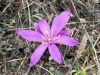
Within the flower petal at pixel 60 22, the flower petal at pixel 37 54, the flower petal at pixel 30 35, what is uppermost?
the flower petal at pixel 60 22

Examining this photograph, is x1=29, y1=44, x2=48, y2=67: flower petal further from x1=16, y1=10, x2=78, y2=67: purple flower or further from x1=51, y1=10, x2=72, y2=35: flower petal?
x1=51, y1=10, x2=72, y2=35: flower petal

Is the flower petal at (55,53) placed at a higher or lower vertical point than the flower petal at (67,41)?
lower

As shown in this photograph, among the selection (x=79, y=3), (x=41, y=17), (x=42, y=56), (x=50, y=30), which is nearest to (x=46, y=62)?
(x=42, y=56)

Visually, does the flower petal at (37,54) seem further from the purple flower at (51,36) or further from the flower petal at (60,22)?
the flower petal at (60,22)

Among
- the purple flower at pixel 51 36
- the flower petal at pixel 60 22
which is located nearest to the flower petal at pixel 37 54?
the purple flower at pixel 51 36

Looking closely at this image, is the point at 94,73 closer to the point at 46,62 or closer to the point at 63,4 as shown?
the point at 46,62

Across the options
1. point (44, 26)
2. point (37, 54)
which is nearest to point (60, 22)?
point (44, 26)

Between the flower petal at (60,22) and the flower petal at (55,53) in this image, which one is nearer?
the flower petal at (55,53)
